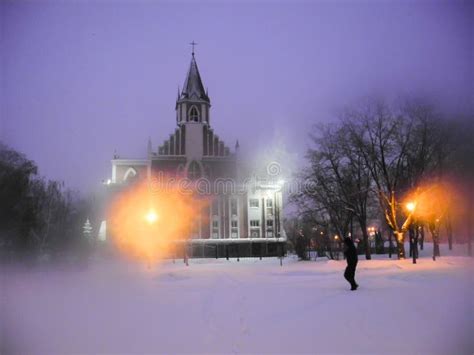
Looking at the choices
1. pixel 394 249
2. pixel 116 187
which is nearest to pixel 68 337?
pixel 394 249

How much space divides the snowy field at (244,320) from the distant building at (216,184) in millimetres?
41425

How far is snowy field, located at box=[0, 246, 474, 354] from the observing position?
25.1 ft

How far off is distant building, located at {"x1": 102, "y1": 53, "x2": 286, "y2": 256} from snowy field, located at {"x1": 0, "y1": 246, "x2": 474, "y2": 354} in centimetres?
4143

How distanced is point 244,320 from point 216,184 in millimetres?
48133

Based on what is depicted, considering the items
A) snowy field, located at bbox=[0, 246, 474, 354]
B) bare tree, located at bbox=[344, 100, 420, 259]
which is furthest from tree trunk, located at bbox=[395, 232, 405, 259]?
snowy field, located at bbox=[0, 246, 474, 354]

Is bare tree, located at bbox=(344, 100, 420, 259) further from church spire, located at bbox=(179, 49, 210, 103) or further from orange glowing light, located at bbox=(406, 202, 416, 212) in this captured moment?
church spire, located at bbox=(179, 49, 210, 103)

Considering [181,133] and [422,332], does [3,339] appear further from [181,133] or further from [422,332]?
[181,133]

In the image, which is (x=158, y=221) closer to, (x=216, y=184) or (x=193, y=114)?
(x=216, y=184)

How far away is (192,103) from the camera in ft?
200

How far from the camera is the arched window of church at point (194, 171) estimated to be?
57425 mm

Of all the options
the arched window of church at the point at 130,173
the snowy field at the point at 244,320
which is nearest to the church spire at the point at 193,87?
the arched window of church at the point at 130,173

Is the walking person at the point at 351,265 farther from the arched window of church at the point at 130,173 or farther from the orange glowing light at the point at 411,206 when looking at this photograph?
the arched window of church at the point at 130,173

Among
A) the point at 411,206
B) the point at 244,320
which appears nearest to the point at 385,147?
the point at 411,206

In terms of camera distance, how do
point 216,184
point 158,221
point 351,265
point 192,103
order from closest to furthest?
point 351,265
point 158,221
point 216,184
point 192,103
